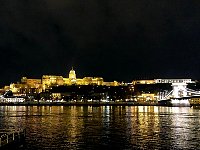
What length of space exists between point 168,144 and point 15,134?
12750 millimetres

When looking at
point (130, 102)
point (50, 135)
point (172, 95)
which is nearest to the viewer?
point (50, 135)

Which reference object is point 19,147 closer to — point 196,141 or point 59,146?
point 59,146

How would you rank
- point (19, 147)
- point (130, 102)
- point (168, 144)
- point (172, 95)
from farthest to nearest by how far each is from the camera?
point (130, 102) → point (172, 95) → point (168, 144) → point (19, 147)

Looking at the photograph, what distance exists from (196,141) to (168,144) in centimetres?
339

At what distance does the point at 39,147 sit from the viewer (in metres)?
36.2

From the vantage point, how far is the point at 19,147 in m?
35.3

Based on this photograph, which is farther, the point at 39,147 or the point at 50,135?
the point at 50,135

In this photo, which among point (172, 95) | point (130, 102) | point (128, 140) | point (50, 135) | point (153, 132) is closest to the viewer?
point (128, 140)

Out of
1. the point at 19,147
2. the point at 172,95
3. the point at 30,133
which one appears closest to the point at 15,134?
the point at 19,147

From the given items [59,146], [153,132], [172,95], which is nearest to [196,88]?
[172,95]

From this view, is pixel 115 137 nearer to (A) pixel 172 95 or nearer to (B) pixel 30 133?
(B) pixel 30 133

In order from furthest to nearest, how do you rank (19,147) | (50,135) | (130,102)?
(130,102) → (50,135) → (19,147)

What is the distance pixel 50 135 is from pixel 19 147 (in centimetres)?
936

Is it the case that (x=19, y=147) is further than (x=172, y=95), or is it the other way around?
(x=172, y=95)
